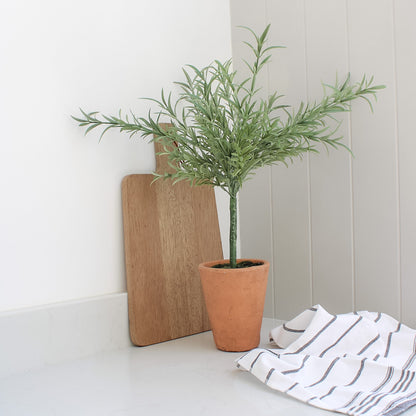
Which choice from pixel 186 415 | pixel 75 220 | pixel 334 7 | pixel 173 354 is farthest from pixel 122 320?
pixel 334 7

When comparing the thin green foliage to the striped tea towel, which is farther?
the thin green foliage

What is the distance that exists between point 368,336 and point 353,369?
4.7 inches

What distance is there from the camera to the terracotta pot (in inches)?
41.8

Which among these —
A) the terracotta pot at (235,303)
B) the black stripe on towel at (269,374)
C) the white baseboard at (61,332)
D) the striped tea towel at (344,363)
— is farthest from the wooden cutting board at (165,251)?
the black stripe on towel at (269,374)

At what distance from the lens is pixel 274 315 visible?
138 centimetres

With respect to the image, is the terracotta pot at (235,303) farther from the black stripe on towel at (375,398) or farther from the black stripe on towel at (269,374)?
the black stripe on towel at (375,398)

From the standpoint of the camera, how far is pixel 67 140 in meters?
1.10

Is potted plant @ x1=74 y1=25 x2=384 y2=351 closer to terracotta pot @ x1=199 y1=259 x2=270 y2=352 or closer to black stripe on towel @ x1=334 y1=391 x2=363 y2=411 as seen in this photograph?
terracotta pot @ x1=199 y1=259 x2=270 y2=352

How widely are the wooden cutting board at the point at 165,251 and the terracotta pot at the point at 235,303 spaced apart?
142 millimetres

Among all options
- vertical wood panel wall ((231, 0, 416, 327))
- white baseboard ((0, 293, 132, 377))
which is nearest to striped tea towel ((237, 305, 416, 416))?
vertical wood panel wall ((231, 0, 416, 327))

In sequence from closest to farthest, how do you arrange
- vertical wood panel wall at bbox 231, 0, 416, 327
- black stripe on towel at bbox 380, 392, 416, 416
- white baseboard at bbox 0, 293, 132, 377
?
black stripe on towel at bbox 380, 392, 416, 416, white baseboard at bbox 0, 293, 132, 377, vertical wood panel wall at bbox 231, 0, 416, 327

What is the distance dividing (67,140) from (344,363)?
2.39 feet

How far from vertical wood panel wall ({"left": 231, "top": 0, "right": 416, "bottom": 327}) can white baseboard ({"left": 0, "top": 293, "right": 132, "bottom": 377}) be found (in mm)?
459

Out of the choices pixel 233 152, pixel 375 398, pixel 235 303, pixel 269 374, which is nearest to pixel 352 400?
pixel 375 398
